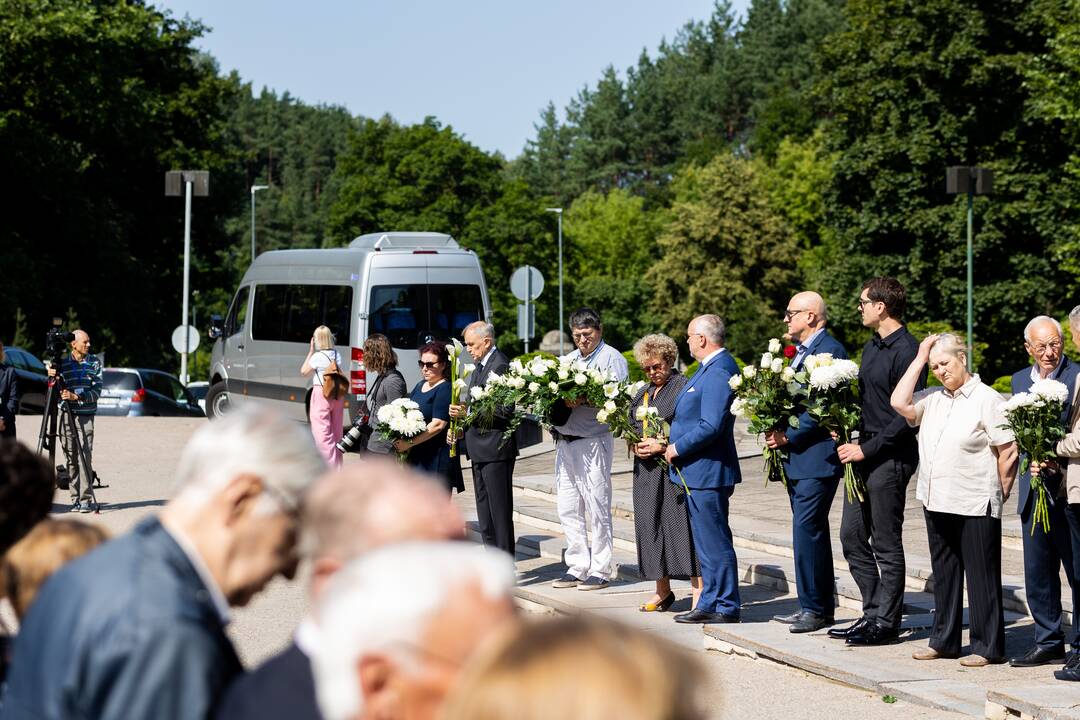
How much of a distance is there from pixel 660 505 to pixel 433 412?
196 centimetres

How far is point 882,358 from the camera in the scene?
859 centimetres

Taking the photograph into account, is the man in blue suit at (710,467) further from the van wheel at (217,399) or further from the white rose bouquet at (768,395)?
the van wheel at (217,399)

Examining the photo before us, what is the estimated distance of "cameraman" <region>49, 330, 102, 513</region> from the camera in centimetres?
1496

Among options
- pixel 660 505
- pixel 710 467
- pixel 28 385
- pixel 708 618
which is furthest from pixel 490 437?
pixel 28 385

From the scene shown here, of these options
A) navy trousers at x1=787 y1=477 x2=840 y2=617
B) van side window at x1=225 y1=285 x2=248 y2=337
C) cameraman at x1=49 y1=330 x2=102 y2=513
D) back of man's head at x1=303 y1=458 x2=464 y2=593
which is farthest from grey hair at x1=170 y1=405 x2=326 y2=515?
van side window at x1=225 y1=285 x2=248 y2=337

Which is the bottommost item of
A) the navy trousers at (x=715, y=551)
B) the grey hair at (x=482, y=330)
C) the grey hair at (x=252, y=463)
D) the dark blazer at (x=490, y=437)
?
the navy trousers at (x=715, y=551)

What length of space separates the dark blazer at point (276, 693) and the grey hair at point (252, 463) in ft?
0.96

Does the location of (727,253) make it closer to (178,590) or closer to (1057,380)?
(1057,380)

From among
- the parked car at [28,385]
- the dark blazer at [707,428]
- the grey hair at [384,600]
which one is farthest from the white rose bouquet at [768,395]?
the parked car at [28,385]

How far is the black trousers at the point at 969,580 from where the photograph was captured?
7.82 metres

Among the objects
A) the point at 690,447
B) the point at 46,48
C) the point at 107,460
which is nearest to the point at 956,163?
the point at 46,48

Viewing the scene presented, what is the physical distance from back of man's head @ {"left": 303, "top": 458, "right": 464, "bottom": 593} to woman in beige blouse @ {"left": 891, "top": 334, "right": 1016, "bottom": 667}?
582cm

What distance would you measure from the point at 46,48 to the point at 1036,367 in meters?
33.6

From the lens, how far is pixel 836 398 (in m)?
8.52
